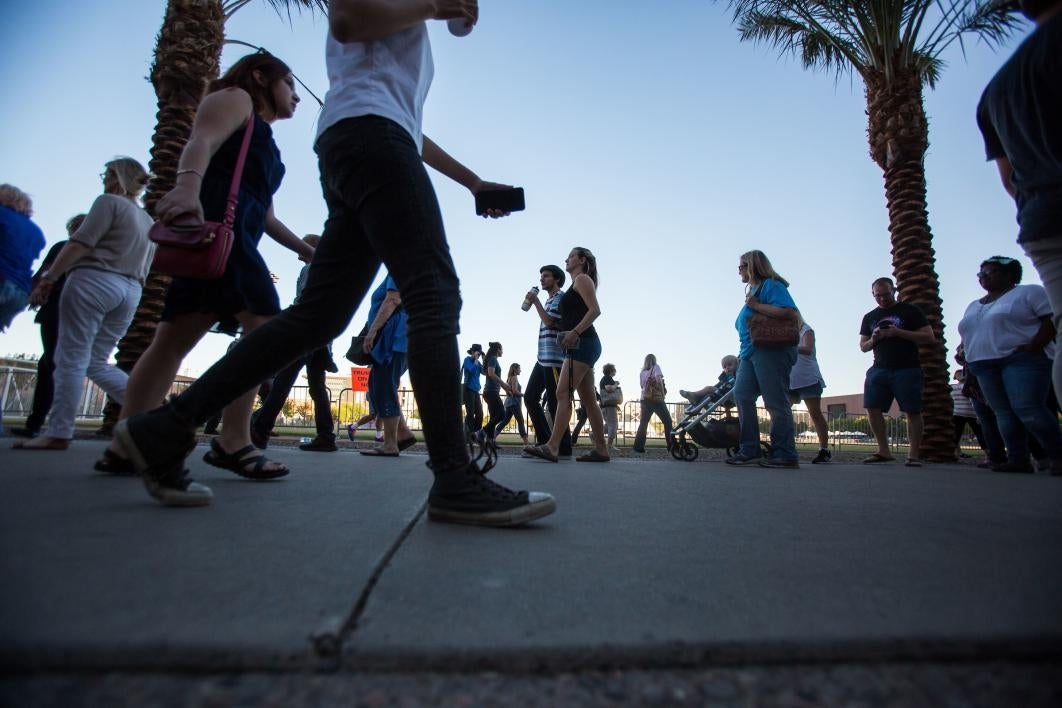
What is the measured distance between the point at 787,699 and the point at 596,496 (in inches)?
71.5

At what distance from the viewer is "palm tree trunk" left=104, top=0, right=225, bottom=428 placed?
7.58 metres

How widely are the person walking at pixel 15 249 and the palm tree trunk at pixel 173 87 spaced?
127 inches

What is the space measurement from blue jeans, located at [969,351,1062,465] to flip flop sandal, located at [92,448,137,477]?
644 cm

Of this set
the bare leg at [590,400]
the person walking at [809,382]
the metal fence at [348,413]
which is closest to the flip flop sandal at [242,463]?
the bare leg at [590,400]

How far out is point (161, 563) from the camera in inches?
46.6

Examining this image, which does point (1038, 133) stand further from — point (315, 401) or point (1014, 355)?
point (315, 401)

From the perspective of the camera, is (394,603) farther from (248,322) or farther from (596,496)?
(248,322)

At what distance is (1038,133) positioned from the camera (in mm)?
1956

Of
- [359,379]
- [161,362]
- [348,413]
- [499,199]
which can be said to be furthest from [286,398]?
[359,379]

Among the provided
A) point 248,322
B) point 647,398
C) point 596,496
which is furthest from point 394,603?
point 647,398

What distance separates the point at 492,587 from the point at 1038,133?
2.25 m

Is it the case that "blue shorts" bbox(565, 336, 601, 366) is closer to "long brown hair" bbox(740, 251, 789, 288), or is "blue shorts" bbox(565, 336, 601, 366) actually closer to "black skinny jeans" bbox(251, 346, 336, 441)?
"long brown hair" bbox(740, 251, 789, 288)

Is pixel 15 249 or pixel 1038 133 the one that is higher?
pixel 15 249

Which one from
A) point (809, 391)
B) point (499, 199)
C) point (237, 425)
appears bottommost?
Result: point (237, 425)
